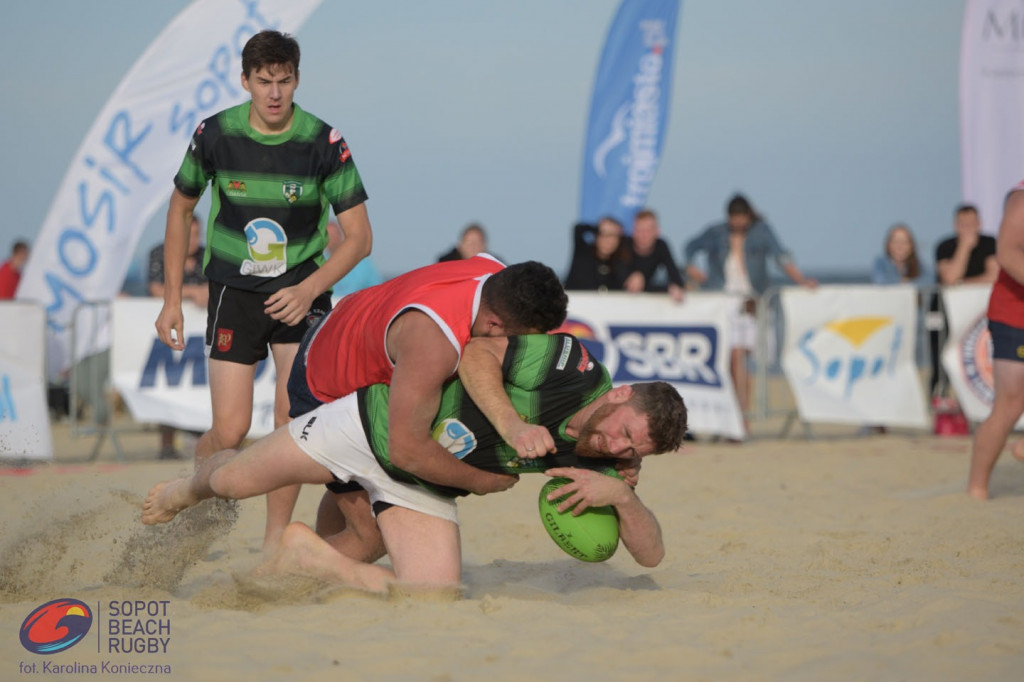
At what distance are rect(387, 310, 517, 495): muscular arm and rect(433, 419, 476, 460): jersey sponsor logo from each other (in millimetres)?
100

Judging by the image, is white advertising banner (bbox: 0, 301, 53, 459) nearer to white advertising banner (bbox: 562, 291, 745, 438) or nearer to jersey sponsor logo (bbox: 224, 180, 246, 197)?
white advertising banner (bbox: 562, 291, 745, 438)

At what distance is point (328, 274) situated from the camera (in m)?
4.62

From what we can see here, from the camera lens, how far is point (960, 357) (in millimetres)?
9523

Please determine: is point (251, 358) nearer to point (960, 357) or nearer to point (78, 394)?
point (78, 394)

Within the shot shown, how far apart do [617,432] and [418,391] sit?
678 millimetres

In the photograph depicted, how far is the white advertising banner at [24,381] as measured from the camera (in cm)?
806

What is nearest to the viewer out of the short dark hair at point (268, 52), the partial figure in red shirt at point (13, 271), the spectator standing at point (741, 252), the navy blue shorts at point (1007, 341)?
the short dark hair at point (268, 52)

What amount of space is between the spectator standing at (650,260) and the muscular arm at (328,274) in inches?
203

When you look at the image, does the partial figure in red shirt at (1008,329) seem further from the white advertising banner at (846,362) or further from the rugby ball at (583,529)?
the white advertising banner at (846,362)

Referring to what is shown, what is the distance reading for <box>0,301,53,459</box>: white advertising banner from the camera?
8.06 m

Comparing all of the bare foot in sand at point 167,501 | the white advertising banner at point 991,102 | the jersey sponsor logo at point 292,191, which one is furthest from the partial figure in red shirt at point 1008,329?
the white advertising banner at point 991,102

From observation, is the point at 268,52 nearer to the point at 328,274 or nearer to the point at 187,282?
the point at 328,274

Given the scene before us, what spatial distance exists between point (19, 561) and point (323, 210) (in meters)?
1.83

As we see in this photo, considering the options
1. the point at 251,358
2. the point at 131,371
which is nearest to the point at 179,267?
the point at 251,358
